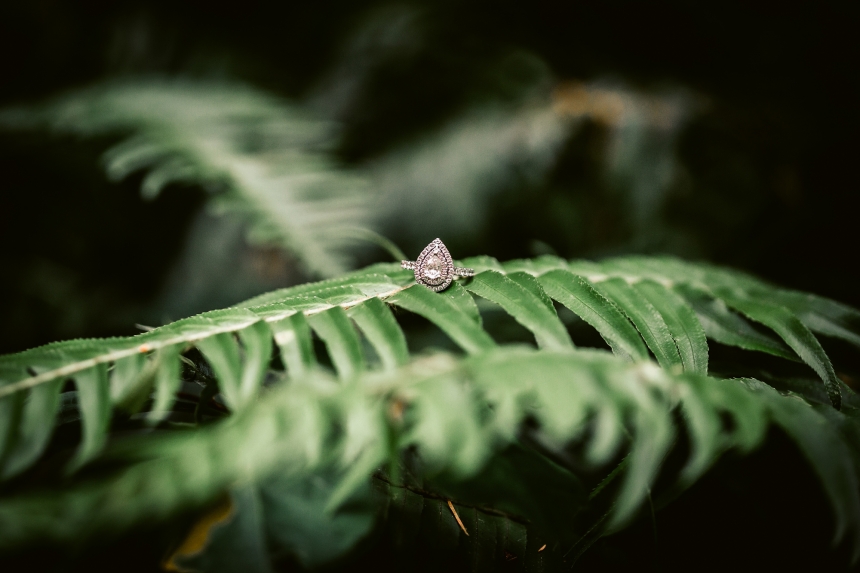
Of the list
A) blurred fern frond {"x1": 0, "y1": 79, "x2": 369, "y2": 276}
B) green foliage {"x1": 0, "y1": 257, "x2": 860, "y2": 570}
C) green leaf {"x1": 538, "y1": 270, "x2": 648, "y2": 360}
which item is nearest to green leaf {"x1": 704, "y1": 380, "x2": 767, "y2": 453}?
green foliage {"x1": 0, "y1": 257, "x2": 860, "y2": 570}

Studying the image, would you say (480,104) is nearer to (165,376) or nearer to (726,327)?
(726,327)

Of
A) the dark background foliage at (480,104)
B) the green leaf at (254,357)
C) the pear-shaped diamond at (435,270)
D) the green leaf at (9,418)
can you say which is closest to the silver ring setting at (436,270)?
the pear-shaped diamond at (435,270)

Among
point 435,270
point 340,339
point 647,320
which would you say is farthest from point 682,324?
point 340,339

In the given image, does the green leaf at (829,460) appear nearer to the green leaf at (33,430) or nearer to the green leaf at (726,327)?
the green leaf at (726,327)

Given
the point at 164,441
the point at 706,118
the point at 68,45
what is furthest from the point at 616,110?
the point at 68,45

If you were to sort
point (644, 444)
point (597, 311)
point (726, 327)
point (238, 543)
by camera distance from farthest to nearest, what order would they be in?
point (726, 327)
point (597, 311)
point (238, 543)
point (644, 444)

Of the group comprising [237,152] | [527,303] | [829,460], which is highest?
[237,152]

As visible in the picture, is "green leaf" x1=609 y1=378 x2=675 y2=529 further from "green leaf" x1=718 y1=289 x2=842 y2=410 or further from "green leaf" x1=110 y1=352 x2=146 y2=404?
"green leaf" x1=110 y1=352 x2=146 y2=404
